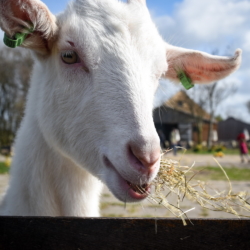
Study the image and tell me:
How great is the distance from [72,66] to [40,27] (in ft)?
1.20

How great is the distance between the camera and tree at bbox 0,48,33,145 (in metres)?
18.8

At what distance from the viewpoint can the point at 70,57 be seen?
2492mm

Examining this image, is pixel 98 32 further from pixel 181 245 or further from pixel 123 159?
pixel 181 245

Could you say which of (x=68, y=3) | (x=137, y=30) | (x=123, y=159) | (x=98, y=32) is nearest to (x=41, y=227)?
(x=123, y=159)

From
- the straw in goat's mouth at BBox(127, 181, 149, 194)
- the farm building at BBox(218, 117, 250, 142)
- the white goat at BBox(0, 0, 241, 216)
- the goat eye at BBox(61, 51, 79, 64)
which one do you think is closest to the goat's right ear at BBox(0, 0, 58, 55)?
the white goat at BBox(0, 0, 241, 216)

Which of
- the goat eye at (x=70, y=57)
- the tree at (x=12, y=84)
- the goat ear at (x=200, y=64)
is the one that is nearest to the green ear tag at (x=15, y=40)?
the goat eye at (x=70, y=57)

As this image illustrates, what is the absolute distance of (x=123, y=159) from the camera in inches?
77.5

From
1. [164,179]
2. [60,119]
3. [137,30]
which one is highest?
[137,30]

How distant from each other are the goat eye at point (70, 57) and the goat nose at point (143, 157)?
92 centimetres

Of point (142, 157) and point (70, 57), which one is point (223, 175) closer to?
point (70, 57)

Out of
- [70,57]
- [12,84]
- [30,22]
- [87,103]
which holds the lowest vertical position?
[12,84]

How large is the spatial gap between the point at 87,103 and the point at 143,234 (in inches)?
41.3

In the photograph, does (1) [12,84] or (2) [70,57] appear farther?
(1) [12,84]

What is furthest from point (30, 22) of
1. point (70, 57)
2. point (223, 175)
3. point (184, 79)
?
point (223, 175)
